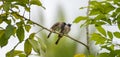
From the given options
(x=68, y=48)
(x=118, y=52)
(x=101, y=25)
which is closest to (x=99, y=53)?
(x=118, y=52)

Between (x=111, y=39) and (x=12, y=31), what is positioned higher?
(x=12, y=31)

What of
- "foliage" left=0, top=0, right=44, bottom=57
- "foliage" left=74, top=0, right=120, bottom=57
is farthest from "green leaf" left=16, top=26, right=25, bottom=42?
"foliage" left=74, top=0, right=120, bottom=57

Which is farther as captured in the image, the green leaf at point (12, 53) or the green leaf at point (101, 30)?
the green leaf at point (101, 30)

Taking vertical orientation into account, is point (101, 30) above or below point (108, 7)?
below

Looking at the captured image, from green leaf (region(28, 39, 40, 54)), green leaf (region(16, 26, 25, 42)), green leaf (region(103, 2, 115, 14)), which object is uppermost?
green leaf (region(16, 26, 25, 42))

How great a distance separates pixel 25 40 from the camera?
1.41 m

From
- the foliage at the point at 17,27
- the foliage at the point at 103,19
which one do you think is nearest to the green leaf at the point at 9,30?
the foliage at the point at 17,27

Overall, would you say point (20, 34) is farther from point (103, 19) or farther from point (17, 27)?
point (103, 19)

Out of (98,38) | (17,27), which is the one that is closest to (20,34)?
(17,27)

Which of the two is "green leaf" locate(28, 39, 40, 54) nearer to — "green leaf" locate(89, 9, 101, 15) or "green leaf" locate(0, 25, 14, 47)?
"green leaf" locate(0, 25, 14, 47)

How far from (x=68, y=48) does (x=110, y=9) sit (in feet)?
7.77

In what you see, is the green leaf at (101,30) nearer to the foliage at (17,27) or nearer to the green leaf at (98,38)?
the green leaf at (98,38)

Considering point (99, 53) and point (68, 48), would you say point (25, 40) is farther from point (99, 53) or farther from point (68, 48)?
point (68, 48)

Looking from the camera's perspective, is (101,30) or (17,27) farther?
(101,30)
